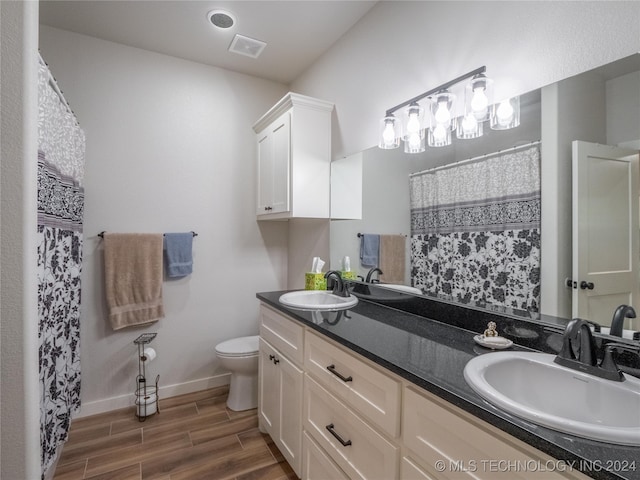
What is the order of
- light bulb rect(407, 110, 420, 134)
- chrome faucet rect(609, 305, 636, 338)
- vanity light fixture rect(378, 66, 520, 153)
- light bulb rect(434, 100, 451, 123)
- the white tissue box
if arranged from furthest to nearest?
the white tissue box, light bulb rect(407, 110, 420, 134), light bulb rect(434, 100, 451, 123), vanity light fixture rect(378, 66, 520, 153), chrome faucet rect(609, 305, 636, 338)

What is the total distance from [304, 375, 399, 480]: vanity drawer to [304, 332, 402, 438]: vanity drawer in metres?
0.04

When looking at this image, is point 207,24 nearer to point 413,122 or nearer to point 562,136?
point 413,122

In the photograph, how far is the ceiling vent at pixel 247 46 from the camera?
2.32m

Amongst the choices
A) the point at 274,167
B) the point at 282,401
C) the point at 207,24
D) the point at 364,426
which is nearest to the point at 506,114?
the point at 364,426

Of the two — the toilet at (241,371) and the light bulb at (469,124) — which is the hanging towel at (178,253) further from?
the light bulb at (469,124)

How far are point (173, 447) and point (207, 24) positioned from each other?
107 inches

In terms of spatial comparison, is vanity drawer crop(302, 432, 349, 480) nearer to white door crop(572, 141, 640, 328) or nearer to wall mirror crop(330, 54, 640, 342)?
wall mirror crop(330, 54, 640, 342)

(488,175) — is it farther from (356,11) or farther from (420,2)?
(356,11)

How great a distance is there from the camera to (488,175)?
54.1 inches

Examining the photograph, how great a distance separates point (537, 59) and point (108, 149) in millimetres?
2610

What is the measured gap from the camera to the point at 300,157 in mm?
2273

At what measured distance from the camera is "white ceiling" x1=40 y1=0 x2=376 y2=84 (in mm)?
1996

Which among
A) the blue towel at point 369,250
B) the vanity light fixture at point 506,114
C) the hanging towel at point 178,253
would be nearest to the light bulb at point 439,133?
the vanity light fixture at point 506,114

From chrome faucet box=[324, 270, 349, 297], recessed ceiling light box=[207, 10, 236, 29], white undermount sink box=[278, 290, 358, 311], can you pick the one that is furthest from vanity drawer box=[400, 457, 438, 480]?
recessed ceiling light box=[207, 10, 236, 29]
